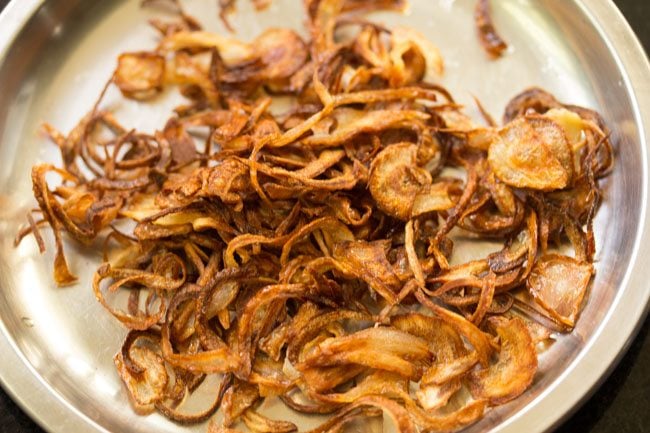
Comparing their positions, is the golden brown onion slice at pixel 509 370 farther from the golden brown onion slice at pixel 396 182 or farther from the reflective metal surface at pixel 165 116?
the golden brown onion slice at pixel 396 182

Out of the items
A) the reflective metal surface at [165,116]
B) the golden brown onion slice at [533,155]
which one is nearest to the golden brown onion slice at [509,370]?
the reflective metal surface at [165,116]

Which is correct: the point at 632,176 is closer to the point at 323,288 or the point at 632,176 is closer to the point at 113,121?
the point at 323,288

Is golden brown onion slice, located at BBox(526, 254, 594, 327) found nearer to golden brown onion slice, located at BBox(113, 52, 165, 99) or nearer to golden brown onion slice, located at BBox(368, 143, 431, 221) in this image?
golden brown onion slice, located at BBox(368, 143, 431, 221)

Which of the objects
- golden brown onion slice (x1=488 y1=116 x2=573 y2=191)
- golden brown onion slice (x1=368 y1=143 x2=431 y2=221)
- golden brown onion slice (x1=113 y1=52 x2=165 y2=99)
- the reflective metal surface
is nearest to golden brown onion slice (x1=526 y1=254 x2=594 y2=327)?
the reflective metal surface

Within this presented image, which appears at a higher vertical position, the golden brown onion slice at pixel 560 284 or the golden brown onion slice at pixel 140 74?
the golden brown onion slice at pixel 140 74

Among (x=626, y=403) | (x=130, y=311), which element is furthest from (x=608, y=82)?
(x=130, y=311)

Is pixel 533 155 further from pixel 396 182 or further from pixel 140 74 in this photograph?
pixel 140 74

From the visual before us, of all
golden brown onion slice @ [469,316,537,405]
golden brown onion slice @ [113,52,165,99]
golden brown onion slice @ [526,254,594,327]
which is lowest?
golden brown onion slice @ [469,316,537,405]
